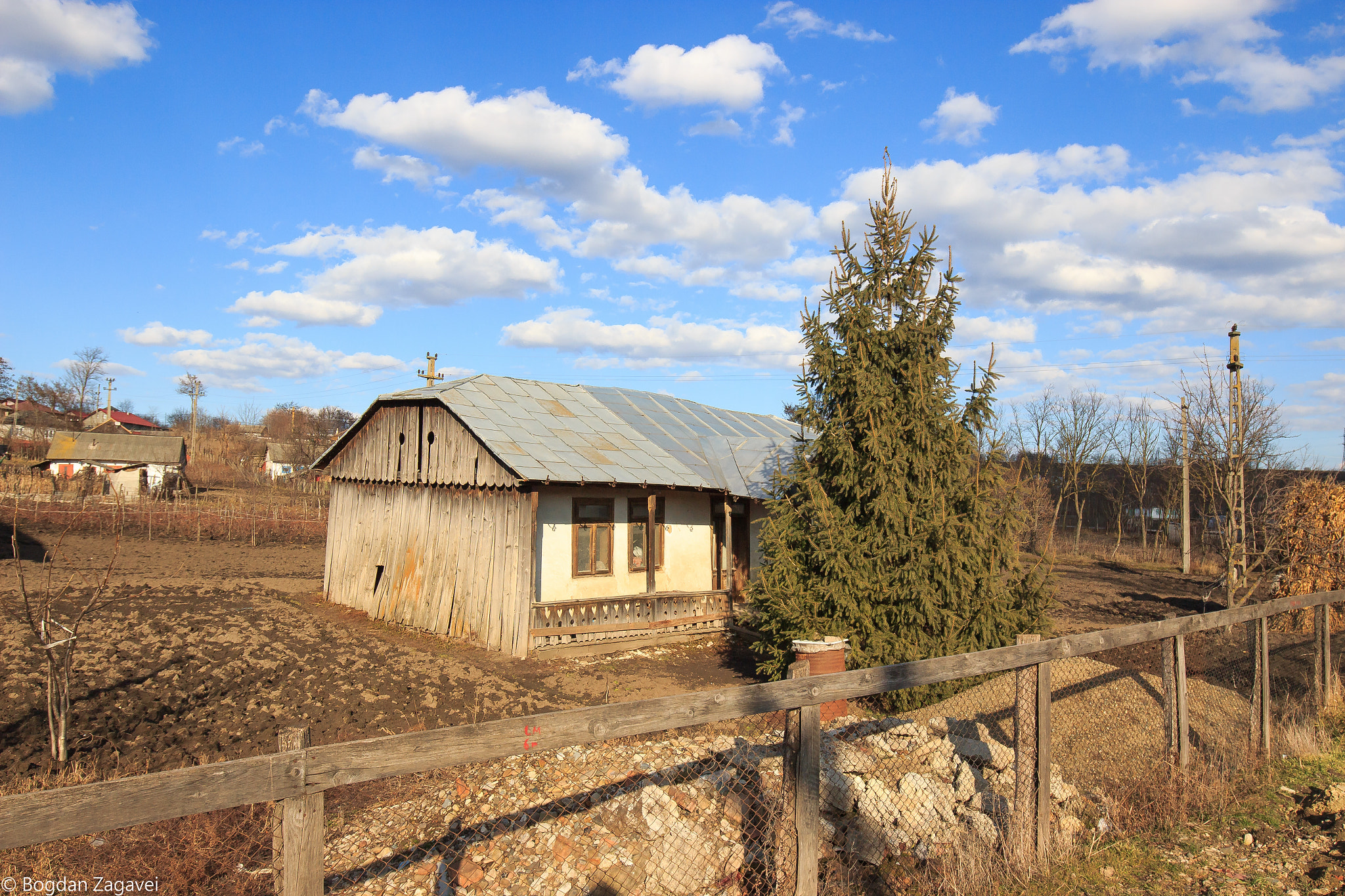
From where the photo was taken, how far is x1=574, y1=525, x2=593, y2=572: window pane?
15000mm

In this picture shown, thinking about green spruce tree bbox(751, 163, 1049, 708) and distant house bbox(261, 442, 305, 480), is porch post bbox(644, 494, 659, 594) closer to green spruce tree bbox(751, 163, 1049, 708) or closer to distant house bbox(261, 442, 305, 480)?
green spruce tree bbox(751, 163, 1049, 708)

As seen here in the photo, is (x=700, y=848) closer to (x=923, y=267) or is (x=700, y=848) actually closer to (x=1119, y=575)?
(x=923, y=267)

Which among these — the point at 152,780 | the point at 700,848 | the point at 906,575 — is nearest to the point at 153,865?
the point at 152,780

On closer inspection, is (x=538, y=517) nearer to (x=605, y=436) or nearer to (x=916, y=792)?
(x=605, y=436)

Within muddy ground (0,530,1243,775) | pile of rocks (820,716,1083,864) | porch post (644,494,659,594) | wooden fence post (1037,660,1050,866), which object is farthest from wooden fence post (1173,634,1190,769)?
porch post (644,494,659,594)

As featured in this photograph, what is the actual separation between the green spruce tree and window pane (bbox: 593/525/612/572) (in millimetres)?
6042

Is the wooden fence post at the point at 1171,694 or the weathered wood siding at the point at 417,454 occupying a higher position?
the weathered wood siding at the point at 417,454

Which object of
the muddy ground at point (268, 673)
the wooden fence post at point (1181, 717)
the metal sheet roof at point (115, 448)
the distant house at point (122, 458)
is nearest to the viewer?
the wooden fence post at point (1181, 717)

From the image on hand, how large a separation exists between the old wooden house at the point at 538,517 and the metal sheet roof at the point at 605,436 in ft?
0.20

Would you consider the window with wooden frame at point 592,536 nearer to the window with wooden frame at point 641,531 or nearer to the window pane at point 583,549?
the window pane at point 583,549

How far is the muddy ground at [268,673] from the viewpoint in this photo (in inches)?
325

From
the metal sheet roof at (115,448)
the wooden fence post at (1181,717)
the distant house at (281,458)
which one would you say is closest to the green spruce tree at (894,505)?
the wooden fence post at (1181,717)

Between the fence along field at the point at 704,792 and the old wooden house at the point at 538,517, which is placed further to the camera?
the old wooden house at the point at 538,517

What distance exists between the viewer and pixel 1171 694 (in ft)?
19.3
